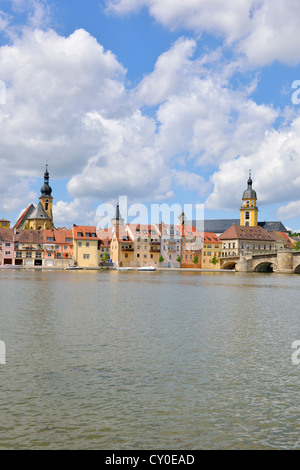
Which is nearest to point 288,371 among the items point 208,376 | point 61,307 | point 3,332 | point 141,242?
point 208,376

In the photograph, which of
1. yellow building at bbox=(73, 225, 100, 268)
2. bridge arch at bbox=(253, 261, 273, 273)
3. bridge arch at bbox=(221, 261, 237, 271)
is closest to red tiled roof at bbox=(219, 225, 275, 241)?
bridge arch at bbox=(221, 261, 237, 271)

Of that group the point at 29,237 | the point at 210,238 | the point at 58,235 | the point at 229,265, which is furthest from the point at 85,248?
the point at 229,265

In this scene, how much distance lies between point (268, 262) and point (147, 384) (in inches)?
4858

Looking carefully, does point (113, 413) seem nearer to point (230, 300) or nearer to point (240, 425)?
point (240, 425)

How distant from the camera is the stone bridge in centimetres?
12788

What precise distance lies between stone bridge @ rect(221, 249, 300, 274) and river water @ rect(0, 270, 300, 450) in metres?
100

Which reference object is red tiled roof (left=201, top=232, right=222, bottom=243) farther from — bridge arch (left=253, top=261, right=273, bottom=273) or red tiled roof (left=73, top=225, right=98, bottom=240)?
red tiled roof (left=73, top=225, right=98, bottom=240)

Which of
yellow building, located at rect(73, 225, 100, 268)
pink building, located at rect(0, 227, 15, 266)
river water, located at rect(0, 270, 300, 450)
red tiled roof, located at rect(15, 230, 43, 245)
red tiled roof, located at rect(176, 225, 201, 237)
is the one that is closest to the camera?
river water, located at rect(0, 270, 300, 450)

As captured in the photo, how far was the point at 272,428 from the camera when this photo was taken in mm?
12633

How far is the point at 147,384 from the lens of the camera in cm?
1619

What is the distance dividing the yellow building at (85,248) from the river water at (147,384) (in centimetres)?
11735

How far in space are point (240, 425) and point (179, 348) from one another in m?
9.21

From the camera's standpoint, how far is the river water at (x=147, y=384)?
39.5 feet

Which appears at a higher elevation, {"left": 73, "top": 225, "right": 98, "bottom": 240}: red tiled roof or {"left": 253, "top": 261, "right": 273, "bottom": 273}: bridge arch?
{"left": 73, "top": 225, "right": 98, "bottom": 240}: red tiled roof
